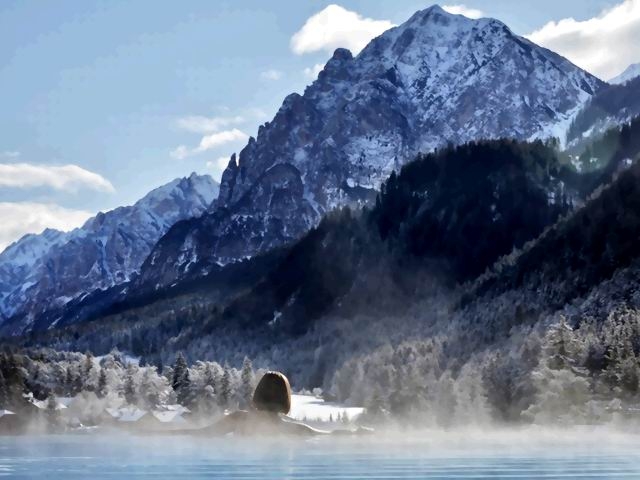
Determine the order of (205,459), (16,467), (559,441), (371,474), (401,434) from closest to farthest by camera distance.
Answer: (371,474), (16,467), (205,459), (559,441), (401,434)

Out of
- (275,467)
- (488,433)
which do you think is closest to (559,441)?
(488,433)

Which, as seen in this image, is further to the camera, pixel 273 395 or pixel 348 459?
pixel 273 395

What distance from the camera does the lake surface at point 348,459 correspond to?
87000 mm

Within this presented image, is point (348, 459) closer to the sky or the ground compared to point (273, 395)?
closer to the ground

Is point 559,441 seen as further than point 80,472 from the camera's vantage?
Yes

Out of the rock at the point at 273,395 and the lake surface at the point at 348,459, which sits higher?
the rock at the point at 273,395

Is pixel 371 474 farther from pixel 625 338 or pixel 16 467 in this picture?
pixel 625 338

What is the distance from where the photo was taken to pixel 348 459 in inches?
4166

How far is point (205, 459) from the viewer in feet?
356

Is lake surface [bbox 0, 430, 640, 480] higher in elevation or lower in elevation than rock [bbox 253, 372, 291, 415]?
lower

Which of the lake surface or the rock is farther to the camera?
the rock

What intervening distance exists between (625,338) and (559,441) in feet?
173

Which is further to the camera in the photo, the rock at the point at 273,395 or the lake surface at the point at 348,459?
the rock at the point at 273,395

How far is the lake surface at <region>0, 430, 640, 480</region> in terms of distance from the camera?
8700 cm
